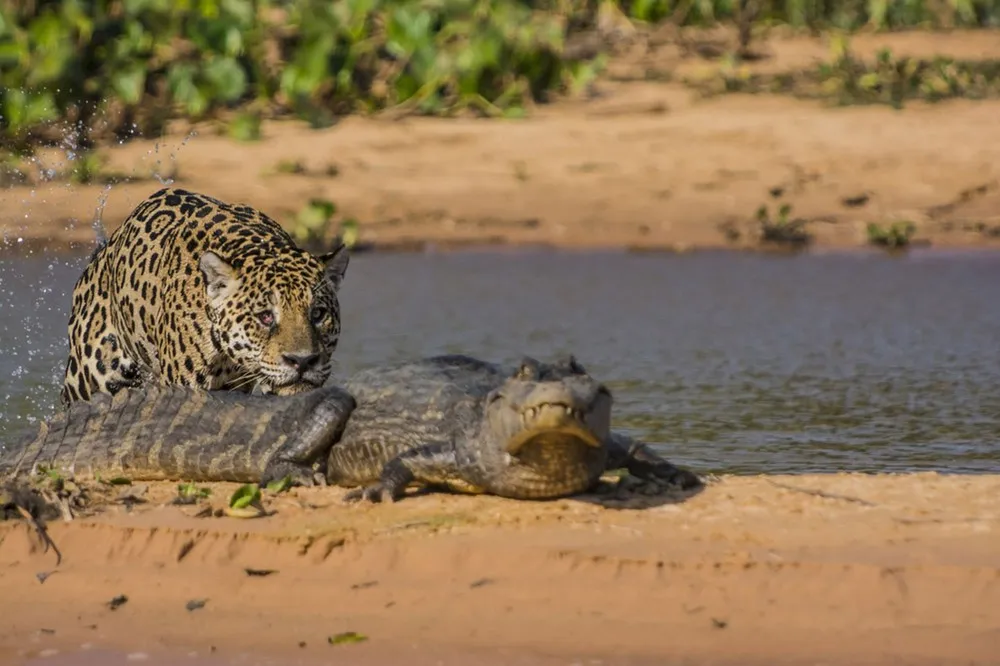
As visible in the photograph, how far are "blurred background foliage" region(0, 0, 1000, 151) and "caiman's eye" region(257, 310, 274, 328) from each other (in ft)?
31.5

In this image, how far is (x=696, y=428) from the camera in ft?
28.9

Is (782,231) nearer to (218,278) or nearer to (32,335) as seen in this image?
(32,335)

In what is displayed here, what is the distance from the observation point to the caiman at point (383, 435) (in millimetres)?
6234

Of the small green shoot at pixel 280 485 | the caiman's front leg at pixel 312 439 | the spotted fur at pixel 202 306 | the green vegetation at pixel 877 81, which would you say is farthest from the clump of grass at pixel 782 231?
the small green shoot at pixel 280 485

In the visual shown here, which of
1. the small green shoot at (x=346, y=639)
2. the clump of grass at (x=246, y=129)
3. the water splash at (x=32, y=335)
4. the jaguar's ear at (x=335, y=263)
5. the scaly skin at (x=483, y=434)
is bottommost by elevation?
the water splash at (x=32, y=335)

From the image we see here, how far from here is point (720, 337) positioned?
1131 centimetres

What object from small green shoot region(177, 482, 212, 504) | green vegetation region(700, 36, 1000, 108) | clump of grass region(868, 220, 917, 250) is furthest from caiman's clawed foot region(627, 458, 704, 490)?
green vegetation region(700, 36, 1000, 108)

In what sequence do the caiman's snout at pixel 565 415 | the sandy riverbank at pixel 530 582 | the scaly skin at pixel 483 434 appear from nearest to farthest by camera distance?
the sandy riverbank at pixel 530 582 → the caiman's snout at pixel 565 415 → the scaly skin at pixel 483 434

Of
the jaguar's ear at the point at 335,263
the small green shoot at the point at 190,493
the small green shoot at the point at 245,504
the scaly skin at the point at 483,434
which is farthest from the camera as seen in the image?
the jaguar's ear at the point at 335,263

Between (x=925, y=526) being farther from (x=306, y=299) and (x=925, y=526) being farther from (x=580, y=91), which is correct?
(x=580, y=91)

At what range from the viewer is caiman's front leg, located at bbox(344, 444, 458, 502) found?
6.58 meters

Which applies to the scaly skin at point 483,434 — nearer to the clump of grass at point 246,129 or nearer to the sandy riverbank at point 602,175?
the sandy riverbank at point 602,175

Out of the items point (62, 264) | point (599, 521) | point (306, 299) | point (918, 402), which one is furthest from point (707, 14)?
point (599, 521)

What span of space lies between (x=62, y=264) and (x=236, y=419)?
7.62 meters
